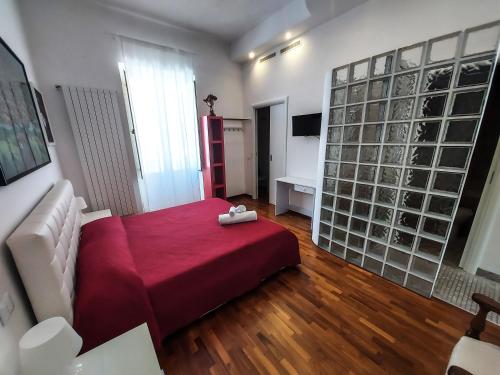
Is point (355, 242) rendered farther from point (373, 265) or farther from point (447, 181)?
point (447, 181)

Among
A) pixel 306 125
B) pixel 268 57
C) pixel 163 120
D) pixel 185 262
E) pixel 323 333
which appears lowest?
pixel 323 333

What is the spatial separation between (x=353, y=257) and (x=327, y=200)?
2.34 feet

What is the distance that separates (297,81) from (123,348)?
366 cm

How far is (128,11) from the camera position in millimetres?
2834

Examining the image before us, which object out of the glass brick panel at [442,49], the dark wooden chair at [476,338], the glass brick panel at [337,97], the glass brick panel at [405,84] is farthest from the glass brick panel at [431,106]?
the dark wooden chair at [476,338]

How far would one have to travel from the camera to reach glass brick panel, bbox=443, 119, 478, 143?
1419 millimetres

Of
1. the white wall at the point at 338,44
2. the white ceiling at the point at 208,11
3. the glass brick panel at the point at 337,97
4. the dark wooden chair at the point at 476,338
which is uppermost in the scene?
the white ceiling at the point at 208,11

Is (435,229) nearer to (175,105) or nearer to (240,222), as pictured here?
(240,222)

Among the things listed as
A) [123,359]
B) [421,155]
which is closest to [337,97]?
[421,155]

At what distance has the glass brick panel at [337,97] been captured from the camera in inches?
80.7

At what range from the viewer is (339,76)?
205 centimetres

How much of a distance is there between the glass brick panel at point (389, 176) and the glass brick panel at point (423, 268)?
731 millimetres

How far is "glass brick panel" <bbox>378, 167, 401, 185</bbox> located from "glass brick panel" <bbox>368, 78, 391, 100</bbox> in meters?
0.66

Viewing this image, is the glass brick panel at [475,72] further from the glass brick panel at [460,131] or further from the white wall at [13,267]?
the white wall at [13,267]
